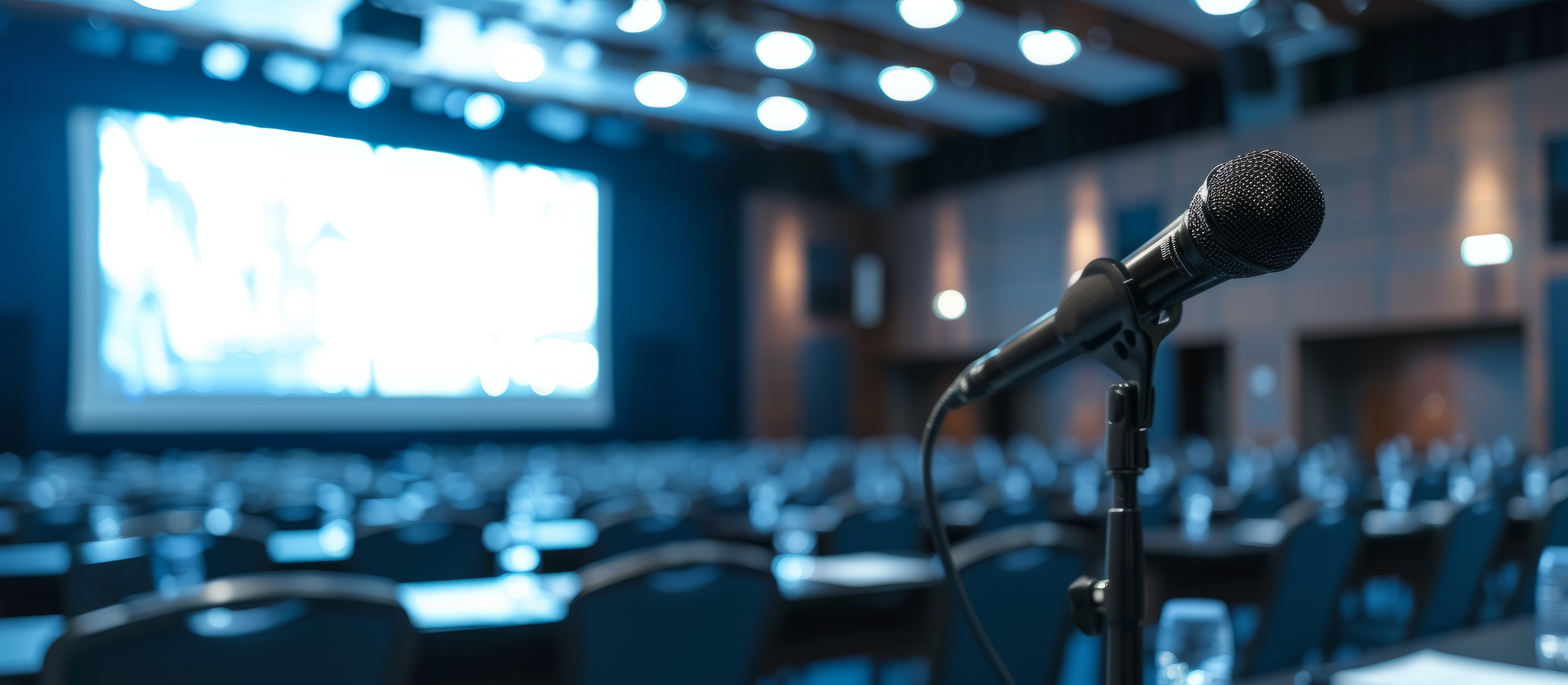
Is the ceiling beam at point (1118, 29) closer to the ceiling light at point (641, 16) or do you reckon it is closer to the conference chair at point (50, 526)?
the ceiling light at point (641, 16)

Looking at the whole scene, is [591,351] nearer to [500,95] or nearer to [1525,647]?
[500,95]

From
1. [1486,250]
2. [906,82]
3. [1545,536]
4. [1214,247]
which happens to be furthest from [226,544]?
[1486,250]

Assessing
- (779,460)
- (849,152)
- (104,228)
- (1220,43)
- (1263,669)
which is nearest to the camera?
(1263,669)

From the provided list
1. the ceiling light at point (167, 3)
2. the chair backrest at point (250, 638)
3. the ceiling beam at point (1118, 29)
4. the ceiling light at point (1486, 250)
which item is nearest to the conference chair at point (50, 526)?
the chair backrest at point (250, 638)

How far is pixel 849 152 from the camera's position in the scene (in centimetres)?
1728

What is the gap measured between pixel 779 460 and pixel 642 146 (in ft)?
25.8

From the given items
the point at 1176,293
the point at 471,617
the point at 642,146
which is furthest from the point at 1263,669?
the point at 642,146

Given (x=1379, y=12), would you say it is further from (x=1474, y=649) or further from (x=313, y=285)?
(x=1474, y=649)

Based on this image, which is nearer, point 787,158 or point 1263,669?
point 1263,669

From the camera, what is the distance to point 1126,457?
95cm

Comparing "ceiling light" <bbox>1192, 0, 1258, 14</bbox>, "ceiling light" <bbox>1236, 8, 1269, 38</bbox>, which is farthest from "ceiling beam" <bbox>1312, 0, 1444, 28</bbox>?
"ceiling light" <bbox>1192, 0, 1258, 14</bbox>

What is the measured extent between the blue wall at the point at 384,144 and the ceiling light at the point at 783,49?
6.03 m

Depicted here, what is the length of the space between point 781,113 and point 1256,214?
41.2 feet

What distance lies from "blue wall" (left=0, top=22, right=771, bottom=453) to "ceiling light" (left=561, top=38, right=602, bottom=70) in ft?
9.78
